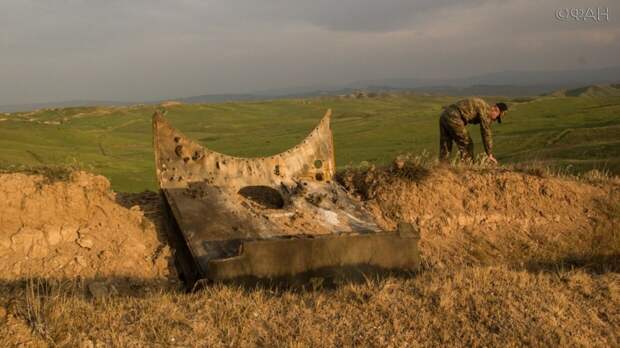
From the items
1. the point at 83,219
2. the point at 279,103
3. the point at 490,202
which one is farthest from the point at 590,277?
the point at 279,103

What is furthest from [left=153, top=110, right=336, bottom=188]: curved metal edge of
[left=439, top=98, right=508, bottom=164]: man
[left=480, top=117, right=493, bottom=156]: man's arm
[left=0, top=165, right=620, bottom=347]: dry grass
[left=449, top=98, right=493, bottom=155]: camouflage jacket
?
[left=449, top=98, right=493, bottom=155]: camouflage jacket

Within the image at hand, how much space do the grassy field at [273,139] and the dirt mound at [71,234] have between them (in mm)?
1159

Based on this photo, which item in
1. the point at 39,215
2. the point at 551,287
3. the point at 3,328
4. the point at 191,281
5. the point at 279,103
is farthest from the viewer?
the point at 279,103

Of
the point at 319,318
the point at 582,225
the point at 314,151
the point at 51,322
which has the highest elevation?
the point at 314,151

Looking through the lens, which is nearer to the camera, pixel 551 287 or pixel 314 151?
pixel 551 287

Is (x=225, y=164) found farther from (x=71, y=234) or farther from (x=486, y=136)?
(x=486, y=136)

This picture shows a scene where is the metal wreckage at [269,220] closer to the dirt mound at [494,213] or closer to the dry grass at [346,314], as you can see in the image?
the dry grass at [346,314]

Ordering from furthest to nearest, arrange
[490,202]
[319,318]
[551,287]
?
[490,202]
[551,287]
[319,318]

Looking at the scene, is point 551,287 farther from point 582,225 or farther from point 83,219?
point 83,219

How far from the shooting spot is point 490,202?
30.9ft

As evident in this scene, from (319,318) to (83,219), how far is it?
4.10 m

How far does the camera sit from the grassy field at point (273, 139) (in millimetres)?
20641

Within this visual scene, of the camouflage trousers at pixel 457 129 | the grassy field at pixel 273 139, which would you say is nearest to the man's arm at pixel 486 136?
the camouflage trousers at pixel 457 129

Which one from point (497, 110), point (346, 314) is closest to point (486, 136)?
point (497, 110)
